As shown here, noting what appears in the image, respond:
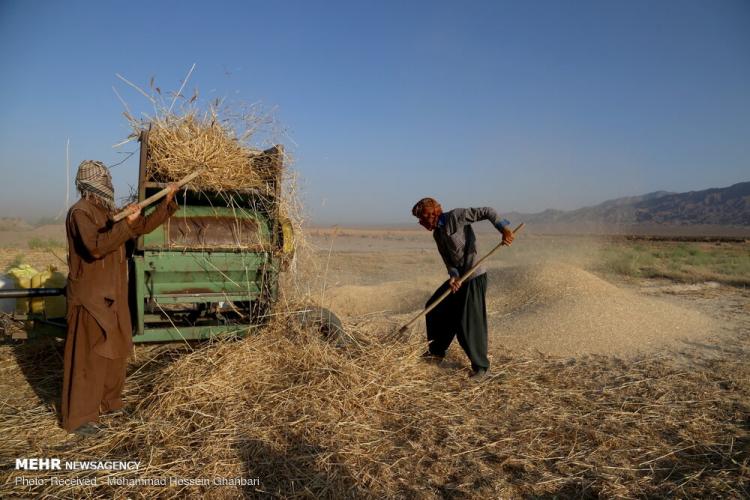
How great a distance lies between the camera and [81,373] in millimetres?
3148

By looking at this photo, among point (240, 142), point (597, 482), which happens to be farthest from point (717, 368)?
point (240, 142)

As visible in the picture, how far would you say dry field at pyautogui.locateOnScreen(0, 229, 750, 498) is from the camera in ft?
8.74

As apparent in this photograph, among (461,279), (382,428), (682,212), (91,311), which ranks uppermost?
(682,212)

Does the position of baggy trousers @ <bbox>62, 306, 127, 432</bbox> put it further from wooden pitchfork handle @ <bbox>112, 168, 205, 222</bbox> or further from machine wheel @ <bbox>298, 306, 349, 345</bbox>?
machine wheel @ <bbox>298, 306, 349, 345</bbox>

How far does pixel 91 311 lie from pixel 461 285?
10.0 feet

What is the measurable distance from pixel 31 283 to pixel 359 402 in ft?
11.5

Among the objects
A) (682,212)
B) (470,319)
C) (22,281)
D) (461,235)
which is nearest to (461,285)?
(470,319)

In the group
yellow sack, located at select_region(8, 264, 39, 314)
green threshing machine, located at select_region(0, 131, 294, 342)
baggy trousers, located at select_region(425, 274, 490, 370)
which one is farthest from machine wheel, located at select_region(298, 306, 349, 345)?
yellow sack, located at select_region(8, 264, 39, 314)

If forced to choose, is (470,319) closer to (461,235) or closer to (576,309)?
(461,235)

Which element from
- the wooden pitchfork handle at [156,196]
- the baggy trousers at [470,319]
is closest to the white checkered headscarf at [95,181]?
the wooden pitchfork handle at [156,196]

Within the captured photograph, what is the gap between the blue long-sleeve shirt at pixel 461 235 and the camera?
14.4 feet

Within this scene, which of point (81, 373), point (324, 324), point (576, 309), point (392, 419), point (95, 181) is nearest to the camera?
point (81, 373)

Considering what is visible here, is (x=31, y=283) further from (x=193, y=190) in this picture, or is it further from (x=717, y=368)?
(x=717, y=368)

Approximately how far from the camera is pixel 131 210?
10.7ft
